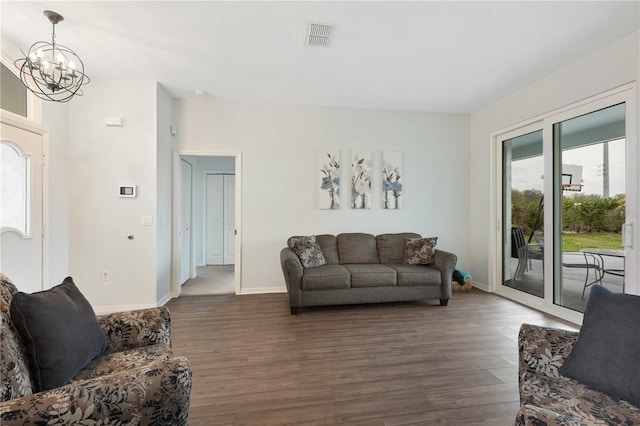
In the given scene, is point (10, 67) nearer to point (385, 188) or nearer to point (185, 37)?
point (185, 37)

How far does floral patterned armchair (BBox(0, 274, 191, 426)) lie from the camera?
35.5 inches

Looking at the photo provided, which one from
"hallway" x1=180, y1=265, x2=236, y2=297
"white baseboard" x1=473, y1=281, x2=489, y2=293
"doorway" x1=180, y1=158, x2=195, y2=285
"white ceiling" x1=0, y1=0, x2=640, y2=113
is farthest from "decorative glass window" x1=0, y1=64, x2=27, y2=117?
"white baseboard" x1=473, y1=281, x2=489, y2=293

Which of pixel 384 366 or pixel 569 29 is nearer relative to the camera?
pixel 384 366

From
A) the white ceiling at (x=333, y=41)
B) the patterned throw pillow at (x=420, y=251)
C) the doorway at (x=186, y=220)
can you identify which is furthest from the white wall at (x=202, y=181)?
the patterned throw pillow at (x=420, y=251)

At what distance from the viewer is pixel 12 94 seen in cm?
274

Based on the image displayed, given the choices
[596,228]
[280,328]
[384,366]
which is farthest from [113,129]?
[596,228]

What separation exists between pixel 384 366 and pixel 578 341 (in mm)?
1284

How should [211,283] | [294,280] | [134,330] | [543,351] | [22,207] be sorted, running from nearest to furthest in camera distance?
[543,351]
[134,330]
[22,207]
[294,280]
[211,283]

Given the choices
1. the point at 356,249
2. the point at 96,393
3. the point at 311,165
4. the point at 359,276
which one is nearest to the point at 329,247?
the point at 356,249

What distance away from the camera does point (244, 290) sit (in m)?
4.25

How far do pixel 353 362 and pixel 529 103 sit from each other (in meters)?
3.85

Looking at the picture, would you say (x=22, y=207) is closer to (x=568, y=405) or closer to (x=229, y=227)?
(x=229, y=227)

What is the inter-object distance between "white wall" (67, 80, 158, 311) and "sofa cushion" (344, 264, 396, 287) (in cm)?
253

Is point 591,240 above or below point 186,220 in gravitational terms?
below
